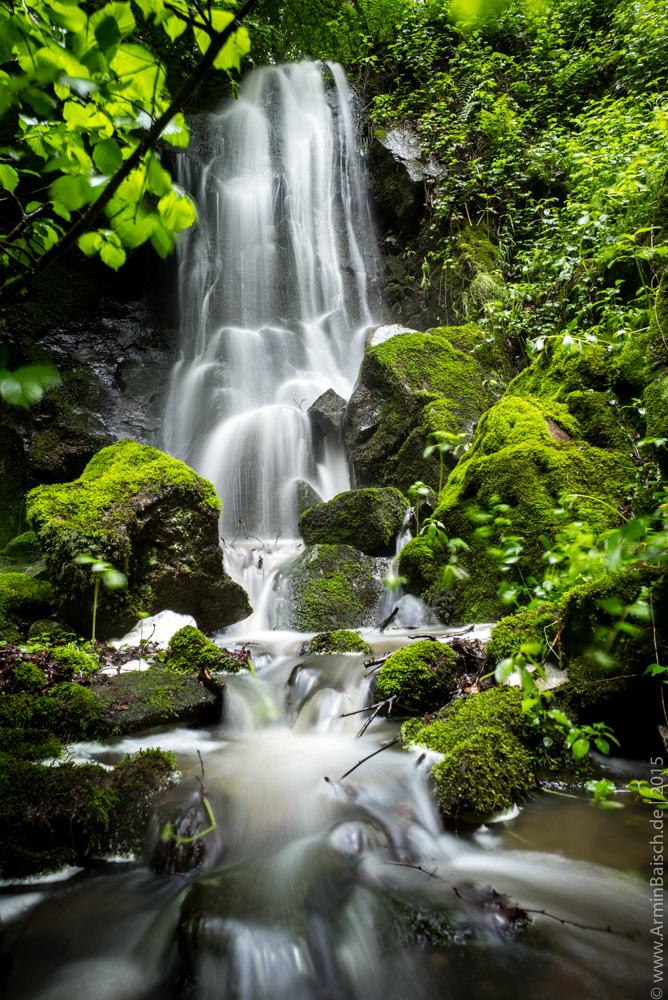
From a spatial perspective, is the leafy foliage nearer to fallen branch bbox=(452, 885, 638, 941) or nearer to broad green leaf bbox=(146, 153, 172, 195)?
broad green leaf bbox=(146, 153, 172, 195)

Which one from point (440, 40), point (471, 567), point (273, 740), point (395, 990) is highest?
point (440, 40)

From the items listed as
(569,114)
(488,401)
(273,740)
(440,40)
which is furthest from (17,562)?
(440,40)

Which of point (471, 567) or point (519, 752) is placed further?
point (471, 567)

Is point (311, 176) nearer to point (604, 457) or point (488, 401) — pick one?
point (488, 401)

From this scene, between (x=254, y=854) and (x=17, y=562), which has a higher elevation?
(x=17, y=562)

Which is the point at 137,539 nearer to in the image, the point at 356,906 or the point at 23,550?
the point at 23,550

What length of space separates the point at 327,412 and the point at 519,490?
5781mm

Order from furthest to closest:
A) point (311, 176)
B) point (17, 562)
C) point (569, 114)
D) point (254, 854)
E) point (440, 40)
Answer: point (311, 176)
point (440, 40)
point (569, 114)
point (17, 562)
point (254, 854)

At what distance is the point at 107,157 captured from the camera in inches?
40.8

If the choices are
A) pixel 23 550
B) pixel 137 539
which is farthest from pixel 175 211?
pixel 23 550

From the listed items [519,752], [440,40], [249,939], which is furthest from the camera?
[440,40]

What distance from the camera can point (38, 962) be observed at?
170 cm

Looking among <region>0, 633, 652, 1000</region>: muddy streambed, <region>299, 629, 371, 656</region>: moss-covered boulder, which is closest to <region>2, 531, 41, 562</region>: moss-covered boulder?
<region>299, 629, 371, 656</region>: moss-covered boulder

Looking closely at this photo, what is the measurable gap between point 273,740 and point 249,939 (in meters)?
1.67
